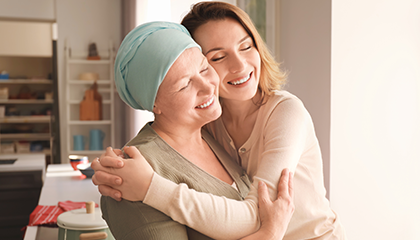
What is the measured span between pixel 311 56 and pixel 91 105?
3.97 meters

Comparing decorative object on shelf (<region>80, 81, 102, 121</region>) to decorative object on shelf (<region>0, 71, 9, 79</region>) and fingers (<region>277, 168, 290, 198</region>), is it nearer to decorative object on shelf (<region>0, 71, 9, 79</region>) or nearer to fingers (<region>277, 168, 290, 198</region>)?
decorative object on shelf (<region>0, 71, 9, 79</region>)

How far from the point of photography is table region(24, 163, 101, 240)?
159cm

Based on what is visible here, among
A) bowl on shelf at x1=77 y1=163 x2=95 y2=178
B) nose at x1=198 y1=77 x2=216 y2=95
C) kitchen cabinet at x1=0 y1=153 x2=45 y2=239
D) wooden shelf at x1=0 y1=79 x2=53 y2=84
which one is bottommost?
kitchen cabinet at x1=0 y1=153 x2=45 y2=239

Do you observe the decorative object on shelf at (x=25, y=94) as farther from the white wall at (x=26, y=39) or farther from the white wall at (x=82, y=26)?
the white wall at (x=82, y=26)

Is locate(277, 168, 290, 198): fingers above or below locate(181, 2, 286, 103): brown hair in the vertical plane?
below

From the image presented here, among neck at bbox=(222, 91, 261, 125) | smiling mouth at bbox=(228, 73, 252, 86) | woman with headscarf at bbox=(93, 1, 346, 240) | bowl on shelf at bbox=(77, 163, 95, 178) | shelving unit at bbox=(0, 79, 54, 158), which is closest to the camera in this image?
woman with headscarf at bbox=(93, 1, 346, 240)

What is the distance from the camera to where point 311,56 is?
1.89 metres

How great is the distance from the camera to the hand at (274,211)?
34.9 inches

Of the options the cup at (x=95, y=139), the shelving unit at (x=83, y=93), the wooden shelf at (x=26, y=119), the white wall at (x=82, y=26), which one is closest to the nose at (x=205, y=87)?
the shelving unit at (x=83, y=93)
